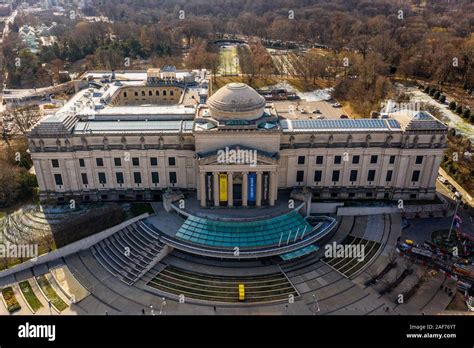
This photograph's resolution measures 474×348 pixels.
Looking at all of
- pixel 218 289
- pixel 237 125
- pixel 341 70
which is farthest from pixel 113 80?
pixel 341 70

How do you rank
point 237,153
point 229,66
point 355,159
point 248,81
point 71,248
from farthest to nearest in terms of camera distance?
point 229,66 < point 248,81 < point 355,159 < point 237,153 < point 71,248

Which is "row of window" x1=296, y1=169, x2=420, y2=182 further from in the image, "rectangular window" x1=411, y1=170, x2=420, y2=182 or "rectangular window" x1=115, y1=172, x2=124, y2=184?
"rectangular window" x1=115, y1=172, x2=124, y2=184

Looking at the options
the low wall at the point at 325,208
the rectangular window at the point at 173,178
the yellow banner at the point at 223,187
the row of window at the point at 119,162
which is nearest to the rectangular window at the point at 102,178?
the row of window at the point at 119,162

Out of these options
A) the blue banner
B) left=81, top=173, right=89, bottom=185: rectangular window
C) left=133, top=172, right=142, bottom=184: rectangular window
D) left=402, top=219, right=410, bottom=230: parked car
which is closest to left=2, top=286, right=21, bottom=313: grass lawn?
left=81, top=173, right=89, bottom=185: rectangular window

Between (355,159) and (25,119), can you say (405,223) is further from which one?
(25,119)

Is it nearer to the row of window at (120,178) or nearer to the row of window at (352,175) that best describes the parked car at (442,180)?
the row of window at (352,175)

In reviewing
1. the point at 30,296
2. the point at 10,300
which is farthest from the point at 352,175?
the point at 10,300

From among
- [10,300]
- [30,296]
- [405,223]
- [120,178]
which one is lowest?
[30,296]
